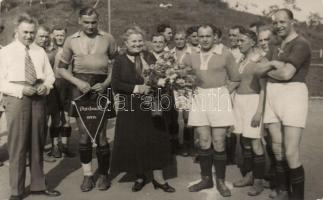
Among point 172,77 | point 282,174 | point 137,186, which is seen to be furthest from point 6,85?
point 282,174

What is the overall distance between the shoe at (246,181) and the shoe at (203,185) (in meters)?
0.39

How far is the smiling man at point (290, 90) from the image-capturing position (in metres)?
4.81

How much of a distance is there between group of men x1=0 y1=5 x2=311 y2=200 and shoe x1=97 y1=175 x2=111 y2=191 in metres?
→ 0.01

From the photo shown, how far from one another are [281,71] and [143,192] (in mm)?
2446

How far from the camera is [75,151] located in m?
8.05

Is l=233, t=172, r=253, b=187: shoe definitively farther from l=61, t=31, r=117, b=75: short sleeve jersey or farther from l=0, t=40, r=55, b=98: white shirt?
l=0, t=40, r=55, b=98: white shirt

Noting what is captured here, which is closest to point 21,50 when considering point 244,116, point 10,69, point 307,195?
point 10,69

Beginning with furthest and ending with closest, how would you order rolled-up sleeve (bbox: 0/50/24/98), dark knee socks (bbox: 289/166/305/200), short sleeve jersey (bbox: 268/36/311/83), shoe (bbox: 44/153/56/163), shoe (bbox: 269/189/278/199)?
shoe (bbox: 44/153/56/163) < shoe (bbox: 269/189/278/199) < rolled-up sleeve (bbox: 0/50/24/98) < dark knee socks (bbox: 289/166/305/200) < short sleeve jersey (bbox: 268/36/311/83)

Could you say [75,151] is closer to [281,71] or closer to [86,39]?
[86,39]

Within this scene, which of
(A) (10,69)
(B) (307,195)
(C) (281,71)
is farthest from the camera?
(B) (307,195)

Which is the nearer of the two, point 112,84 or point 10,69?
point 10,69

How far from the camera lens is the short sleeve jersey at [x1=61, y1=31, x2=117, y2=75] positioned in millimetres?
5758

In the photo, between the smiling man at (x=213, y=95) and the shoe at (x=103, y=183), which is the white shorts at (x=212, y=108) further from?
the shoe at (x=103, y=183)

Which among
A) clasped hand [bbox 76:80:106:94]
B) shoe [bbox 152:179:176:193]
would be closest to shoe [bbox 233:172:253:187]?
shoe [bbox 152:179:176:193]
